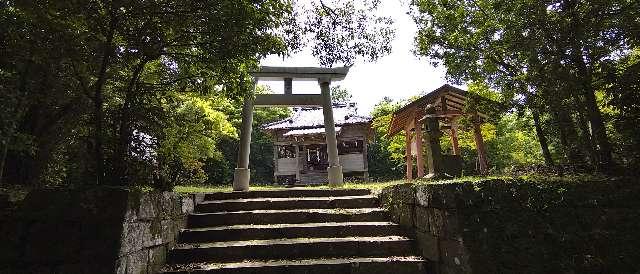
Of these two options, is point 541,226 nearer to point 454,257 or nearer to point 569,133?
point 454,257

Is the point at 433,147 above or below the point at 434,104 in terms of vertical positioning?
below

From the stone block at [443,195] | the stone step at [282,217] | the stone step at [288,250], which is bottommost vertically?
the stone step at [288,250]

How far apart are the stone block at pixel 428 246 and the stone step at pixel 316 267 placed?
126 mm

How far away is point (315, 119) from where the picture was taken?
23625 mm

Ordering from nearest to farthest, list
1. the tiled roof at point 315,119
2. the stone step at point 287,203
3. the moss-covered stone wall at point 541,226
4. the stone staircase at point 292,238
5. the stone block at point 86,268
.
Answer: the moss-covered stone wall at point 541,226 < the stone block at point 86,268 < the stone staircase at point 292,238 < the stone step at point 287,203 < the tiled roof at point 315,119

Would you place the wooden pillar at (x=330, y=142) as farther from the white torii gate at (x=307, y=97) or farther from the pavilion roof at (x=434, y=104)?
the pavilion roof at (x=434, y=104)

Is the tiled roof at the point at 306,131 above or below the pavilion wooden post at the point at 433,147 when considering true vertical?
above

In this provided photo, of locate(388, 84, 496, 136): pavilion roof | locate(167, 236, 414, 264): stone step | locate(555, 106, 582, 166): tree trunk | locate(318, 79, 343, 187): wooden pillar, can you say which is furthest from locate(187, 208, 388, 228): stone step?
locate(388, 84, 496, 136): pavilion roof

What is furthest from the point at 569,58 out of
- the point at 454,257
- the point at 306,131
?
the point at 306,131

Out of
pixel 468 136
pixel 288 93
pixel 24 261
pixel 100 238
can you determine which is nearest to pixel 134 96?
pixel 100 238

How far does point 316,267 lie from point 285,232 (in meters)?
1.04

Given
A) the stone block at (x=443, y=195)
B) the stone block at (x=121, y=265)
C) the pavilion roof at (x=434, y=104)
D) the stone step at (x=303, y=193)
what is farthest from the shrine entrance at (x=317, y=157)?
the stone block at (x=121, y=265)

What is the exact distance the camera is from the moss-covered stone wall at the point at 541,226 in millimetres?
3102

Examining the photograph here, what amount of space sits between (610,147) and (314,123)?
1882 cm
